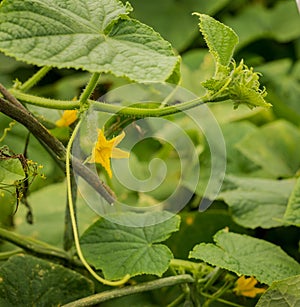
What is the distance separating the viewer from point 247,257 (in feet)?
2.43

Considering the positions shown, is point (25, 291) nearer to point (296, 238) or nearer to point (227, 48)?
point (227, 48)

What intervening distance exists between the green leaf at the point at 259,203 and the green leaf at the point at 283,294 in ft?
0.57

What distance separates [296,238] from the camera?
100cm

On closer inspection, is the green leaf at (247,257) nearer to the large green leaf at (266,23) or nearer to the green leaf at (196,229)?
the green leaf at (196,229)

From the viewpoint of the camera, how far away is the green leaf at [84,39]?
53 cm

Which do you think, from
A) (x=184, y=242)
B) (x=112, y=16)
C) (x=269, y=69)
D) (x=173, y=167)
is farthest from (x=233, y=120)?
(x=112, y=16)

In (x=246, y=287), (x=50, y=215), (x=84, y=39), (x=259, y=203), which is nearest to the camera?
(x=84, y=39)

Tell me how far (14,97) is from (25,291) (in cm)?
22

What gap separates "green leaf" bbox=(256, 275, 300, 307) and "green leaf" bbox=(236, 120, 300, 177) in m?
0.45

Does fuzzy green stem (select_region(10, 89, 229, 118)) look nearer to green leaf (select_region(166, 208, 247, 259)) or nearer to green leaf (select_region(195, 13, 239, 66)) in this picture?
green leaf (select_region(195, 13, 239, 66))

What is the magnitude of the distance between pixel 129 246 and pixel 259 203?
24cm

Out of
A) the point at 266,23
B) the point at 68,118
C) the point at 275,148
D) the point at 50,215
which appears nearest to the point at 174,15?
the point at 266,23

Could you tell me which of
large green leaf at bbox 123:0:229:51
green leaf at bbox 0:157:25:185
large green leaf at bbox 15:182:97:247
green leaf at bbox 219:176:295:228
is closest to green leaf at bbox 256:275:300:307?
green leaf at bbox 219:176:295:228

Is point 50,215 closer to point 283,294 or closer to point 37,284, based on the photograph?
point 37,284
